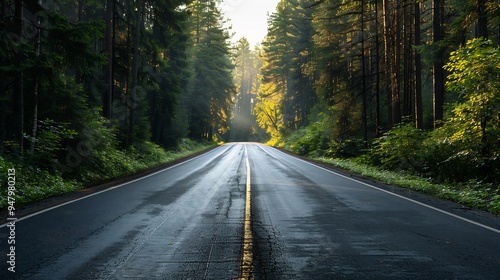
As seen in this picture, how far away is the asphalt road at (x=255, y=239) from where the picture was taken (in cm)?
480

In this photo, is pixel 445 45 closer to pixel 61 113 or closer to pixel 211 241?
pixel 211 241

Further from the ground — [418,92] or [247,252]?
[418,92]

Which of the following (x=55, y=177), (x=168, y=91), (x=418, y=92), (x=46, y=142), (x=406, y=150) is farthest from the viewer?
(x=168, y=91)

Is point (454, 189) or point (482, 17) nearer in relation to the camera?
point (454, 189)

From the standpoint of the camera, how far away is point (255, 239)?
6.31 meters

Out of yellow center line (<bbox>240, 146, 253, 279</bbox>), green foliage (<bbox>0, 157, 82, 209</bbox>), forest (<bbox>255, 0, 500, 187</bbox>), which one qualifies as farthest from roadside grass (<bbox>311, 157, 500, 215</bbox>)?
green foliage (<bbox>0, 157, 82, 209</bbox>)

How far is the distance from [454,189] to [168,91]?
27.2 metres

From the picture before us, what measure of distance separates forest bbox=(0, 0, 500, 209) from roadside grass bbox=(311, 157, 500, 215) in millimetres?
357

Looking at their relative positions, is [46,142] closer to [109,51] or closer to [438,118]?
[109,51]

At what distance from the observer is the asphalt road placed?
4805mm

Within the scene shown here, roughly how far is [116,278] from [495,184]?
1259 centimetres

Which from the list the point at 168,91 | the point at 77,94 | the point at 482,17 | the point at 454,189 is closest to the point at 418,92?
the point at 482,17

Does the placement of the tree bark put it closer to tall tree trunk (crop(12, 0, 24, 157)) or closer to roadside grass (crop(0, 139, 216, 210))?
roadside grass (crop(0, 139, 216, 210))

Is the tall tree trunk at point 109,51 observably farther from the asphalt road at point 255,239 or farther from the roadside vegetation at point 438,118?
the asphalt road at point 255,239
